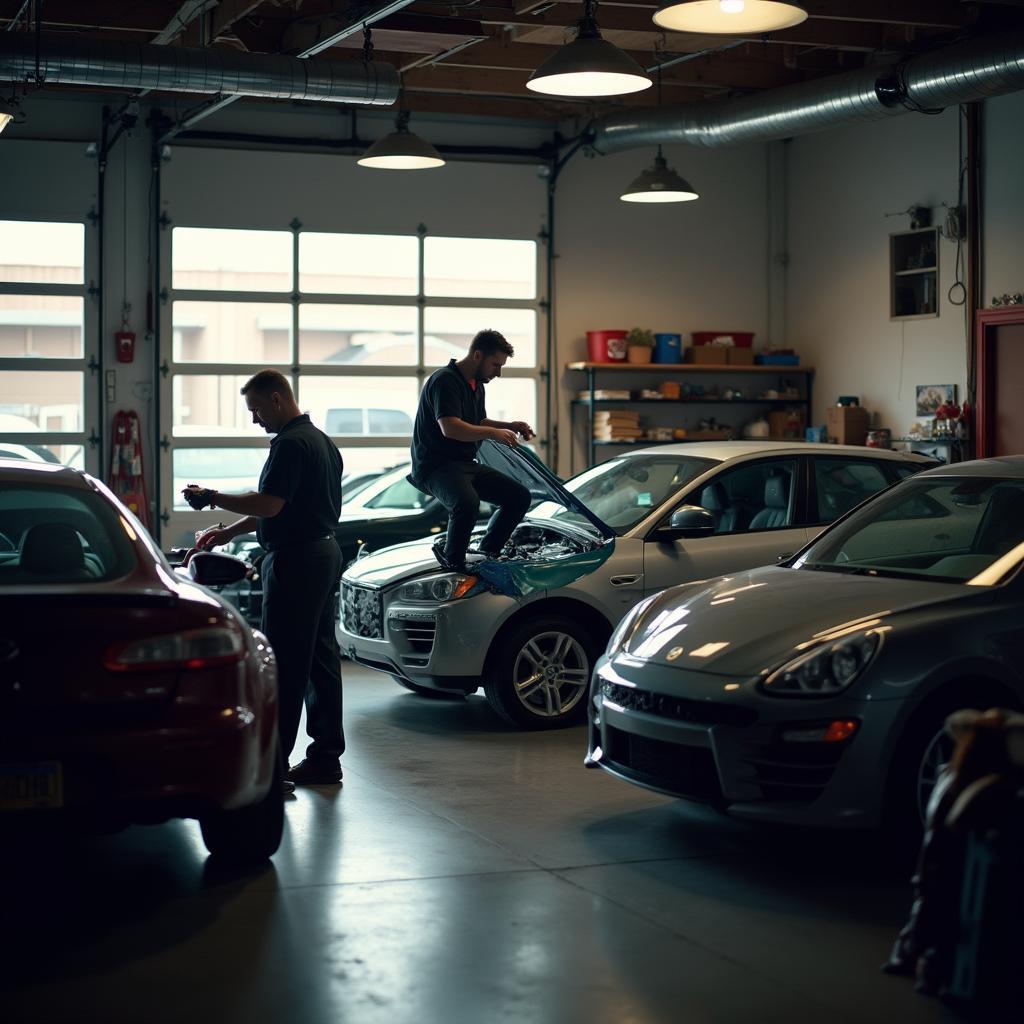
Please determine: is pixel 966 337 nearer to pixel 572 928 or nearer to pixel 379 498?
pixel 379 498

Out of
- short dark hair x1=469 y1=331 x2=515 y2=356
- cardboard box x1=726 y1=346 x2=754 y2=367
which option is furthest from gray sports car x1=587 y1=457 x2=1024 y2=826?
cardboard box x1=726 y1=346 x2=754 y2=367

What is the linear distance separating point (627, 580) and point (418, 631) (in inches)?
45.0

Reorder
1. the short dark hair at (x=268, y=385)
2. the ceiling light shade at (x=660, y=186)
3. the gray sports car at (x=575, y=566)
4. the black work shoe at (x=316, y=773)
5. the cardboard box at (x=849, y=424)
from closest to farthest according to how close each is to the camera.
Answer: the short dark hair at (x=268, y=385), the black work shoe at (x=316, y=773), the gray sports car at (x=575, y=566), the ceiling light shade at (x=660, y=186), the cardboard box at (x=849, y=424)

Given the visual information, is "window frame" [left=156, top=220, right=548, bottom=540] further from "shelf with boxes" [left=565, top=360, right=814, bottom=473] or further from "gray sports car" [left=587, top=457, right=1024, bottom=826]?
"gray sports car" [left=587, top=457, right=1024, bottom=826]

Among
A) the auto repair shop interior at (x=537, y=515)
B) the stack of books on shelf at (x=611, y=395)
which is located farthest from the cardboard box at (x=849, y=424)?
the stack of books on shelf at (x=611, y=395)

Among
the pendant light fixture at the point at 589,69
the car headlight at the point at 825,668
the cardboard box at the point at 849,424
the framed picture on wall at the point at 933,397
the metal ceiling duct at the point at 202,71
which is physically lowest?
the car headlight at the point at 825,668

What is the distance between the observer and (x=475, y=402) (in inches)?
327

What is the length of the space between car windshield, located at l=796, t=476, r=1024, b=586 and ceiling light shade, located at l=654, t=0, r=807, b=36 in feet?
8.59

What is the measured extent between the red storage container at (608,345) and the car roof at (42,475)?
10.5 metres

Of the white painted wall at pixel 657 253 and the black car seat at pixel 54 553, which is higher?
the white painted wall at pixel 657 253

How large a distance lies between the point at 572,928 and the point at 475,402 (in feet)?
14.1

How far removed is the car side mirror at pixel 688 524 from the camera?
300 inches

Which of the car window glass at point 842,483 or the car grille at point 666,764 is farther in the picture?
the car window glass at point 842,483

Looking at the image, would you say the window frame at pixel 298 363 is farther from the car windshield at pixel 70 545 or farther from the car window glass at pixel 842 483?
the car windshield at pixel 70 545
